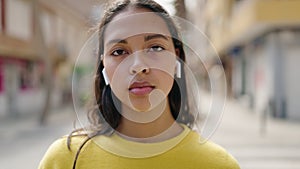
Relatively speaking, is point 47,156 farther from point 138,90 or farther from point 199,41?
point 199,41

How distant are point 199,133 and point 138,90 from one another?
0.27 m

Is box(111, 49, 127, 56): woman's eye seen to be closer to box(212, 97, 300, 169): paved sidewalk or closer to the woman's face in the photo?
the woman's face

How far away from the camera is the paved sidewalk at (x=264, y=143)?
8859 millimetres

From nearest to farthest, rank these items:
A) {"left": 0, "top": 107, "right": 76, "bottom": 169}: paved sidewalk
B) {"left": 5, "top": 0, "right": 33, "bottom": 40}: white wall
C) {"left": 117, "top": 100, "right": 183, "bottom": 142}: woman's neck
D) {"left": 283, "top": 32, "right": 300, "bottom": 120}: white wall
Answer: {"left": 117, "top": 100, "right": 183, "bottom": 142}: woman's neck
{"left": 0, "top": 107, "right": 76, "bottom": 169}: paved sidewalk
{"left": 283, "top": 32, "right": 300, "bottom": 120}: white wall
{"left": 5, "top": 0, "right": 33, "bottom": 40}: white wall

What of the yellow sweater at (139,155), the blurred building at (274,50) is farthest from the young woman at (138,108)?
the blurred building at (274,50)

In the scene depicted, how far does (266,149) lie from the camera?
10.5m

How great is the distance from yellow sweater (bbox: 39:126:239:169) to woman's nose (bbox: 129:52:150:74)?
0.22m

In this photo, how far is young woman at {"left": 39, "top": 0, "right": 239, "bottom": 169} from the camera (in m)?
1.31

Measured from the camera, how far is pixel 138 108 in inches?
51.0

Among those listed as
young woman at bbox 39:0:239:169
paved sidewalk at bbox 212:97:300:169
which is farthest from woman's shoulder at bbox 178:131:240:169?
paved sidewalk at bbox 212:97:300:169

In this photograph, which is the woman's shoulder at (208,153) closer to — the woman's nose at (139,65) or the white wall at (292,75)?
the woman's nose at (139,65)

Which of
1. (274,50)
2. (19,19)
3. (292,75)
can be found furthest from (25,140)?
(292,75)

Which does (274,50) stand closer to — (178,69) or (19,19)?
(19,19)

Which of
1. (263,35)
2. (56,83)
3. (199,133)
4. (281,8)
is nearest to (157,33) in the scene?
(199,133)
